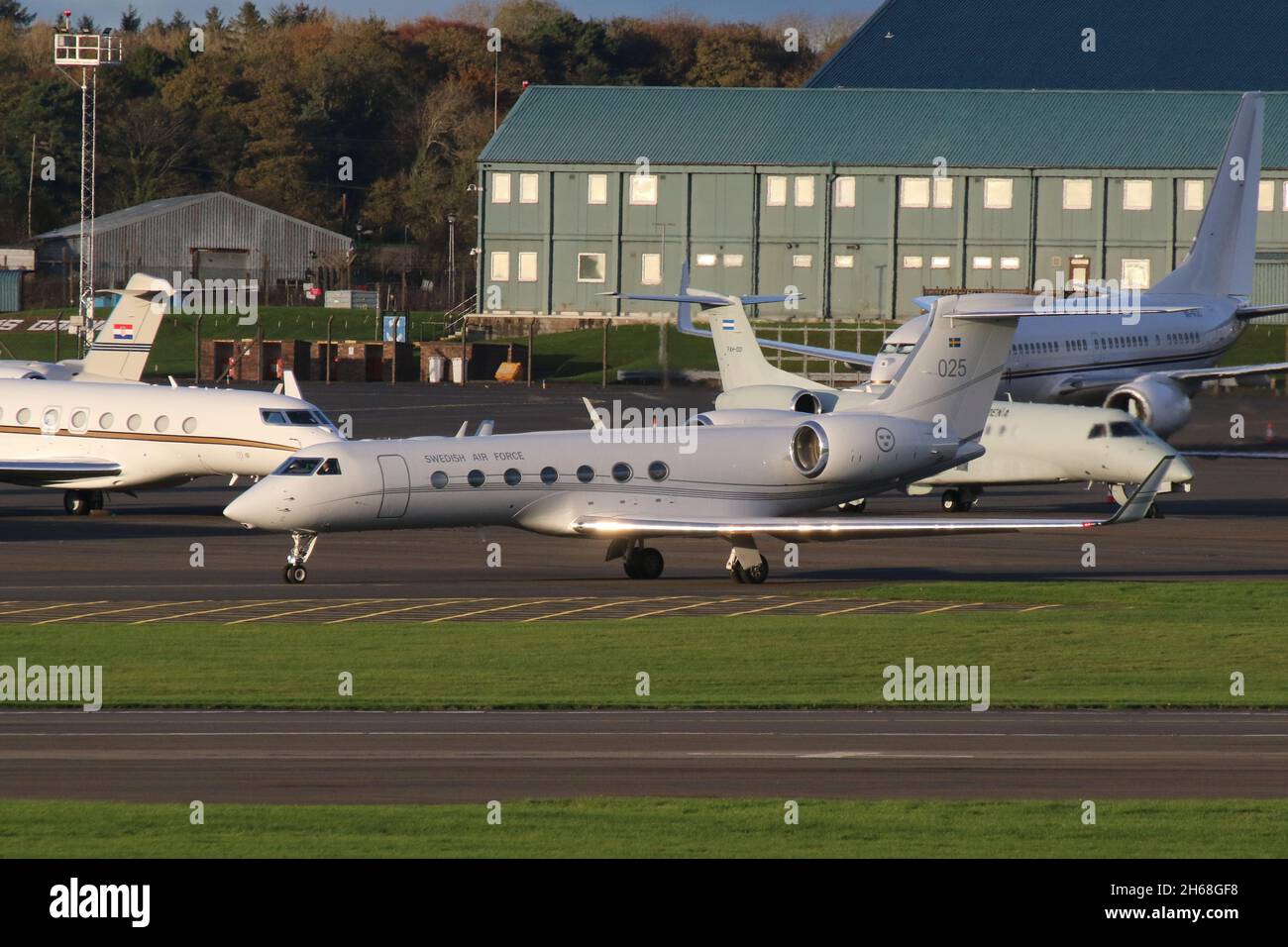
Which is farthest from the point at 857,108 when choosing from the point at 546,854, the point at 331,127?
the point at 546,854

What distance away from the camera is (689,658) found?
2667cm

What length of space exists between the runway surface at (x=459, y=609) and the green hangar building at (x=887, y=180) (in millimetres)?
68556

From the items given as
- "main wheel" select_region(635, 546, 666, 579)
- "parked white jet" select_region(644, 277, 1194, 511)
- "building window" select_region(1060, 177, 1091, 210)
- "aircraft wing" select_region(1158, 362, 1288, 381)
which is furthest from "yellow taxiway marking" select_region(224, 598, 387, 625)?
"building window" select_region(1060, 177, 1091, 210)

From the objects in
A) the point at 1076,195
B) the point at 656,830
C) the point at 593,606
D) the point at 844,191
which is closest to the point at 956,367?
the point at 593,606

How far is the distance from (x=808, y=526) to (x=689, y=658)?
6767 mm

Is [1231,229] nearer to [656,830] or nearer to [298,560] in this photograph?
[298,560]

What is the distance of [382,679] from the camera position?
24891 millimetres

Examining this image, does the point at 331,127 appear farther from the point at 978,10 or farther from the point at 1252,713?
the point at 1252,713

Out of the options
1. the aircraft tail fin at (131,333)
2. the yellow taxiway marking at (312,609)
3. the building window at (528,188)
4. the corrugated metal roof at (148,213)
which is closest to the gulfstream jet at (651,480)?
the yellow taxiway marking at (312,609)

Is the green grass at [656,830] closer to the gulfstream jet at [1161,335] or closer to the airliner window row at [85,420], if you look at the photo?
the airliner window row at [85,420]

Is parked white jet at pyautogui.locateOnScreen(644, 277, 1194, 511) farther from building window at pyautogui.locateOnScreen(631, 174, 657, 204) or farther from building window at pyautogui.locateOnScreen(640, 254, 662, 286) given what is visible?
building window at pyautogui.locateOnScreen(631, 174, 657, 204)

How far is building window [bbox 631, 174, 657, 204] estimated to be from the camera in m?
103

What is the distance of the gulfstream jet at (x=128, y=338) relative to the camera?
175 ft

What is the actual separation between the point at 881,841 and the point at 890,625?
543 inches
